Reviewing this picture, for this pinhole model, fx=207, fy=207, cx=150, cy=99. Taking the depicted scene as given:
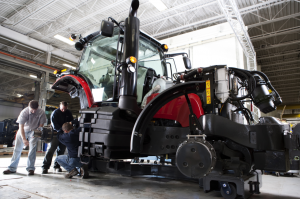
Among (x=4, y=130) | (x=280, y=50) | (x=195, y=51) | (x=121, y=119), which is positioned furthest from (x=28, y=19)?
(x=280, y=50)

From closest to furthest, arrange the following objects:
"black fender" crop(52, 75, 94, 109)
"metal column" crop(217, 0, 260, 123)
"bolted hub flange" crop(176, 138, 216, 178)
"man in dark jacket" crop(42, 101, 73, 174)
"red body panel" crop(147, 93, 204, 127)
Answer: "bolted hub flange" crop(176, 138, 216, 178) < "red body panel" crop(147, 93, 204, 127) < "black fender" crop(52, 75, 94, 109) < "man in dark jacket" crop(42, 101, 73, 174) < "metal column" crop(217, 0, 260, 123)

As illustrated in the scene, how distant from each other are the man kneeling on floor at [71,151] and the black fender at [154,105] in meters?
1.57

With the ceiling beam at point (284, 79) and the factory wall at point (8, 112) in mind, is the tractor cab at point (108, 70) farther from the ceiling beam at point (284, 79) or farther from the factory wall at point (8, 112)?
the factory wall at point (8, 112)

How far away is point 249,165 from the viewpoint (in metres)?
2.04

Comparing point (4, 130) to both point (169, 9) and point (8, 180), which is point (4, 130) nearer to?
point (8, 180)

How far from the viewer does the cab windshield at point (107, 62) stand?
3.12 meters

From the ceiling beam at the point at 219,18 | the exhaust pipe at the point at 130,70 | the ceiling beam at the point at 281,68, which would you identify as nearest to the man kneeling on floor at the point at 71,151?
the exhaust pipe at the point at 130,70

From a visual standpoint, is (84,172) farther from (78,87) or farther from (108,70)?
Result: (108,70)

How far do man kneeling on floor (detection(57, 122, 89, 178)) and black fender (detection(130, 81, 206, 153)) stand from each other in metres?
1.57

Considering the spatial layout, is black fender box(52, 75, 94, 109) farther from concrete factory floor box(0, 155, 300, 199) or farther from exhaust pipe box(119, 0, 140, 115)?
concrete factory floor box(0, 155, 300, 199)

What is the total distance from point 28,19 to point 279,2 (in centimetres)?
1059

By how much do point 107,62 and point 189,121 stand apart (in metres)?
1.82

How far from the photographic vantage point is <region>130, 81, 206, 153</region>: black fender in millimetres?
2131

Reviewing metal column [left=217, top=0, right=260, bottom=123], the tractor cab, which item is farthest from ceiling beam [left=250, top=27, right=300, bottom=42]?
the tractor cab
